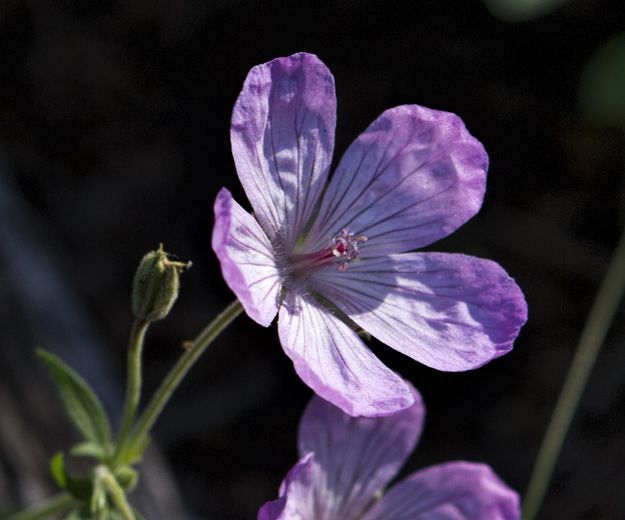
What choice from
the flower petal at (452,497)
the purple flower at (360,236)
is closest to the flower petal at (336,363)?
the purple flower at (360,236)

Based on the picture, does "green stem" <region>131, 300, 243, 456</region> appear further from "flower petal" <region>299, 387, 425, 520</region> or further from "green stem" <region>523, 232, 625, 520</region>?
"green stem" <region>523, 232, 625, 520</region>

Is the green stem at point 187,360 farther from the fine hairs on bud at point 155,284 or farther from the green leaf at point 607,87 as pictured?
the green leaf at point 607,87

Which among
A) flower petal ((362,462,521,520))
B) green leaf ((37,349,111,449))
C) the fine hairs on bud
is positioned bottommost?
flower petal ((362,462,521,520))

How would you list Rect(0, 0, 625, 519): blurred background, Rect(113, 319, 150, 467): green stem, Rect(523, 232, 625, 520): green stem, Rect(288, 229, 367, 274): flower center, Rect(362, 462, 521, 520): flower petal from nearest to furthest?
Rect(113, 319, 150, 467): green stem
Rect(288, 229, 367, 274): flower center
Rect(362, 462, 521, 520): flower petal
Rect(523, 232, 625, 520): green stem
Rect(0, 0, 625, 519): blurred background

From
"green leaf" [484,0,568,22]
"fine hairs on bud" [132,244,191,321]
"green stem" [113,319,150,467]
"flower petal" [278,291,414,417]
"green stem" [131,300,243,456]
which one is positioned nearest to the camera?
"flower petal" [278,291,414,417]

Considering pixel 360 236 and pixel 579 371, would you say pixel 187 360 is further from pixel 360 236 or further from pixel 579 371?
pixel 579 371

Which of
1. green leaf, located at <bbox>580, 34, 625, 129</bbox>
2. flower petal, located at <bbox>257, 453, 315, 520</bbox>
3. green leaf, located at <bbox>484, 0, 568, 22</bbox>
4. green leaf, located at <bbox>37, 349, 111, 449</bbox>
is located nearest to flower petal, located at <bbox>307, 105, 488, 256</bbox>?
flower petal, located at <bbox>257, 453, 315, 520</bbox>

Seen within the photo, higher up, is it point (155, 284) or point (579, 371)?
point (155, 284)

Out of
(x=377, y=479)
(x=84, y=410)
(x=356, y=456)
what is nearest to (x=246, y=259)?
(x=84, y=410)
